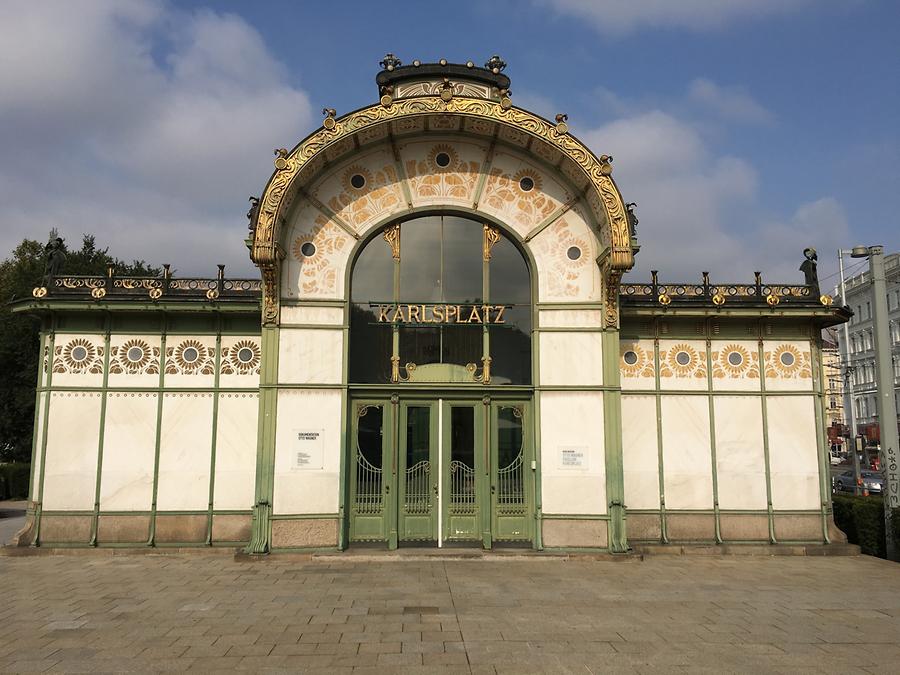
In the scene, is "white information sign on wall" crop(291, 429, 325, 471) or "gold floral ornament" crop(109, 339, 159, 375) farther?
"gold floral ornament" crop(109, 339, 159, 375)

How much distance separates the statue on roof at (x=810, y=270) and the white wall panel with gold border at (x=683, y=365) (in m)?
2.83

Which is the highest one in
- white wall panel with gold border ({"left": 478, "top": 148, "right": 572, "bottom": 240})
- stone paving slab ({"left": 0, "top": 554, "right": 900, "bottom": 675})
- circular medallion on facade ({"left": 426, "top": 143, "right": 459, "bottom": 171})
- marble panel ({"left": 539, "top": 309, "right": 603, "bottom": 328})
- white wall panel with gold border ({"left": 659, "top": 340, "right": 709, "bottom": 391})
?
circular medallion on facade ({"left": 426, "top": 143, "right": 459, "bottom": 171})

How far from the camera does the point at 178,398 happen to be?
13523mm

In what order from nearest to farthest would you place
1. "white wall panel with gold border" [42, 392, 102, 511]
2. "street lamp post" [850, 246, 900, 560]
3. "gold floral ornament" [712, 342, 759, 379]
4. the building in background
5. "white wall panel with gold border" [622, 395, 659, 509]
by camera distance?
"street lamp post" [850, 246, 900, 560] < "white wall panel with gold border" [42, 392, 102, 511] < "white wall panel with gold border" [622, 395, 659, 509] < "gold floral ornament" [712, 342, 759, 379] < the building in background

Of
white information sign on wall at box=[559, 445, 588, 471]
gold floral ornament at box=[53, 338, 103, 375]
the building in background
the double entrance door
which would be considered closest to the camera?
the double entrance door

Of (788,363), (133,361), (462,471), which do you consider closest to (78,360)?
(133,361)

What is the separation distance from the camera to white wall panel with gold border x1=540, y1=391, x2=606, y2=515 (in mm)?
12711

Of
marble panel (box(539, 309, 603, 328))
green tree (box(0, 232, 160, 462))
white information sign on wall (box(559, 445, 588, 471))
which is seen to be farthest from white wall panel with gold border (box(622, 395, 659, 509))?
green tree (box(0, 232, 160, 462))

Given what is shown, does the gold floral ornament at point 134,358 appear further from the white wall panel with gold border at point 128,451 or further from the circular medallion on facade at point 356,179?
the circular medallion on facade at point 356,179

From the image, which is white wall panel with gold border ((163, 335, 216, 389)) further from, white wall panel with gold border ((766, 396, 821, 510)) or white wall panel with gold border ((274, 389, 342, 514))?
white wall panel with gold border ((766, 396, 821, 510))

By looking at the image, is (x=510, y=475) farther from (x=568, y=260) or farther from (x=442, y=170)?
(x=442, y=170)

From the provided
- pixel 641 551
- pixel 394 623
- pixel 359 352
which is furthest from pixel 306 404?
pixel 641 551

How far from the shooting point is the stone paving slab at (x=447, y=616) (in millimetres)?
6992

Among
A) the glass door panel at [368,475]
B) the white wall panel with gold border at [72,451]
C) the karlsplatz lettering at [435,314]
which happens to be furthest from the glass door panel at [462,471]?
the white wall panel with gold border at [72,451]
